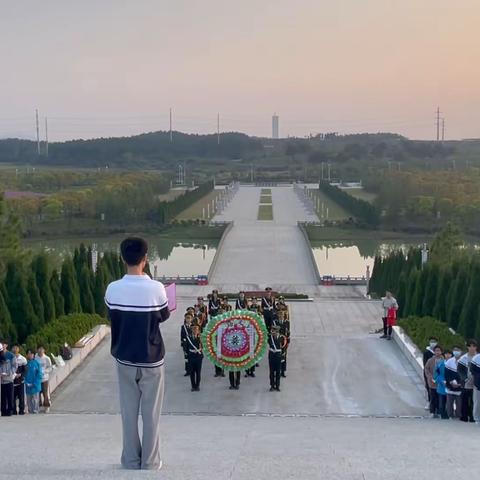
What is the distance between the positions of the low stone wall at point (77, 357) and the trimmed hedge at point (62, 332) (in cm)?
21

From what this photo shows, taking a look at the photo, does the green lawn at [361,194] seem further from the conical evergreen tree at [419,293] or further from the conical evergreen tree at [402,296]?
the conical evergreen tree at [419,293]

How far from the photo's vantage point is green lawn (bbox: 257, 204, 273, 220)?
60378 millimetres

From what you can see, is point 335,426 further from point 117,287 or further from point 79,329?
point 79,329

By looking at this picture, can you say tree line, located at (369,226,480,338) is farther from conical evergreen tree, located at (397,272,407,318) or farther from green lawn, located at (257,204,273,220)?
green lawn, located at (257,204,273,220)

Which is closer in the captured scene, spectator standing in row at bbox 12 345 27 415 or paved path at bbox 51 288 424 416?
spectator standing in row at bbox 12 345 27 415

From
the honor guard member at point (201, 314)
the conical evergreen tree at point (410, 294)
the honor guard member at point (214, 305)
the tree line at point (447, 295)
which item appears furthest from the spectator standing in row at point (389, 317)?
the honor guard member at point (201, 314)

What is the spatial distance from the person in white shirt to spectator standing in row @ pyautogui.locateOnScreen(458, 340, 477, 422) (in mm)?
5045

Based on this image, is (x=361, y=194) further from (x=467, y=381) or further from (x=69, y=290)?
(x=467, y=381)

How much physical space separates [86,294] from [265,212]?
47287 mm

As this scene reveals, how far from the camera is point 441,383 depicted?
31.7ft

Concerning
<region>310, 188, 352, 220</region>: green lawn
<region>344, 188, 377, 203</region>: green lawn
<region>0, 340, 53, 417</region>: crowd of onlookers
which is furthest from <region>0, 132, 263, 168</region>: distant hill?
<region>0, 340, 53, 417</region>: crowd of onlookers

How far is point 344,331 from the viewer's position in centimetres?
1727

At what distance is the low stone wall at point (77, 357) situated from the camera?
12070mm

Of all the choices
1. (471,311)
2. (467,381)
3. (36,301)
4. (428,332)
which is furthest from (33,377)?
(471,311)
